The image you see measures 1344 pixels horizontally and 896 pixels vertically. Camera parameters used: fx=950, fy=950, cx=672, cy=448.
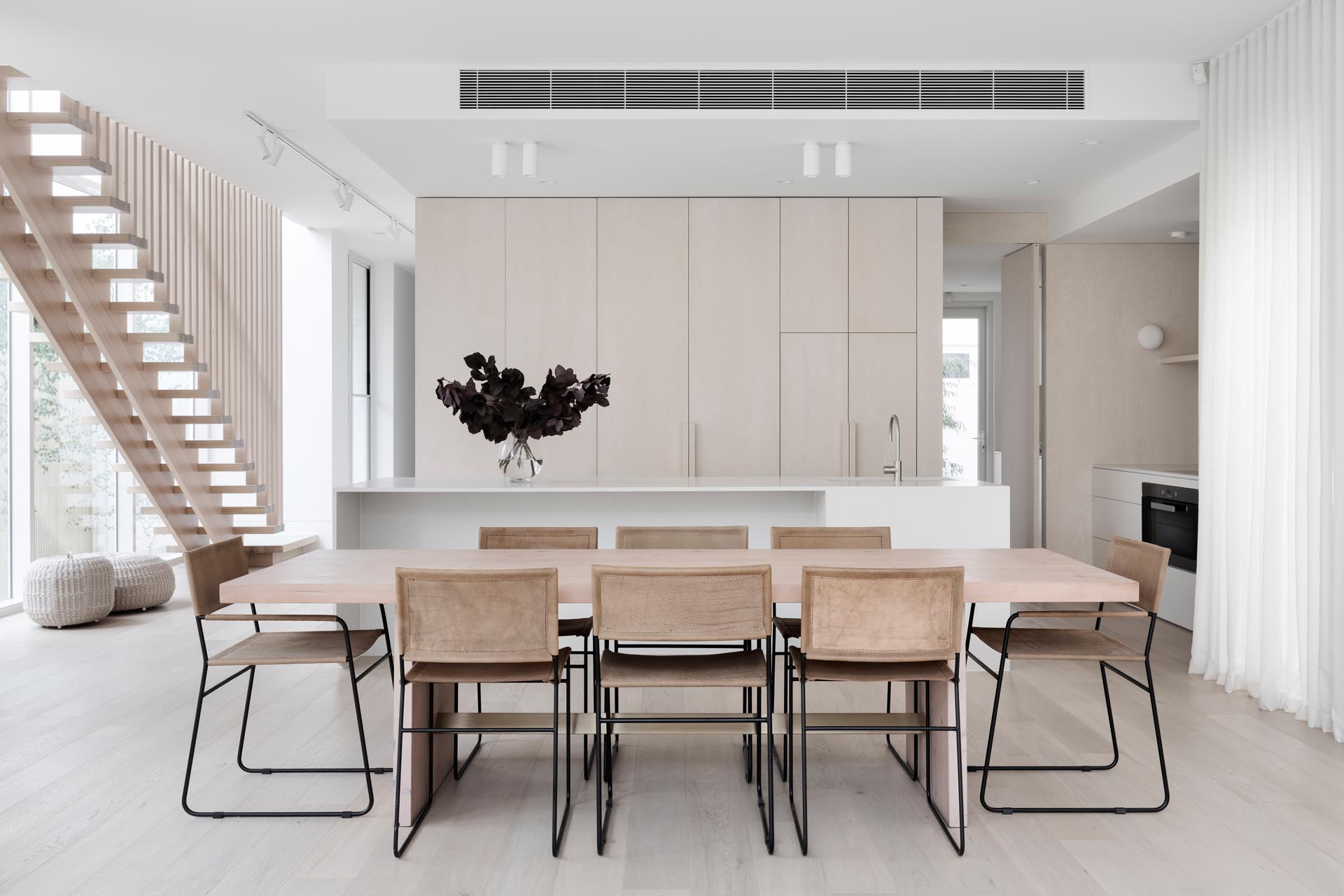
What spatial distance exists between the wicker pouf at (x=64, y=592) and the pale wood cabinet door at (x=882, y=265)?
15.7ft

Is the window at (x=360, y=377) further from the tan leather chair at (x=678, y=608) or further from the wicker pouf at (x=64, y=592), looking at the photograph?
the tan leather chair at (x=678, y=608)

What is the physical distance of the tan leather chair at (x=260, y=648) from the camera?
2.79 meters

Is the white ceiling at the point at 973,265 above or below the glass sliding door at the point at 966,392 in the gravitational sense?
above

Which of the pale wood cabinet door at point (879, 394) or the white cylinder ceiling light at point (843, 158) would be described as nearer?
the white cylinder ceiling light at point (843, 158)

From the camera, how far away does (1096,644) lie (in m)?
3.03

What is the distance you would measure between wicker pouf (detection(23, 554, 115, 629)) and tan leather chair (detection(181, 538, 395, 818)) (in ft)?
9.62

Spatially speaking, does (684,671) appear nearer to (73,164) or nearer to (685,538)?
(685,538)

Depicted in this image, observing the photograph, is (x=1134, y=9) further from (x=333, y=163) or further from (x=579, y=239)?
(x=333, y=163)

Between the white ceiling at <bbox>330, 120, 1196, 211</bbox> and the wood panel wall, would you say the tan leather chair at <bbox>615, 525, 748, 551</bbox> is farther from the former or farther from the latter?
the wood panel wall

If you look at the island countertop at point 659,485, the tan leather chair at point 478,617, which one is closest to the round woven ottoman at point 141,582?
the island countertop at point 659,485

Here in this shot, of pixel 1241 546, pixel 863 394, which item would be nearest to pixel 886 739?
pixel 1241 546

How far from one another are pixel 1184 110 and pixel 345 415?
21.8ft

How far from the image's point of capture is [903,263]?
606 centimetres

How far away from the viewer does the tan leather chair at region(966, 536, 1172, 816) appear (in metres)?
2.83
